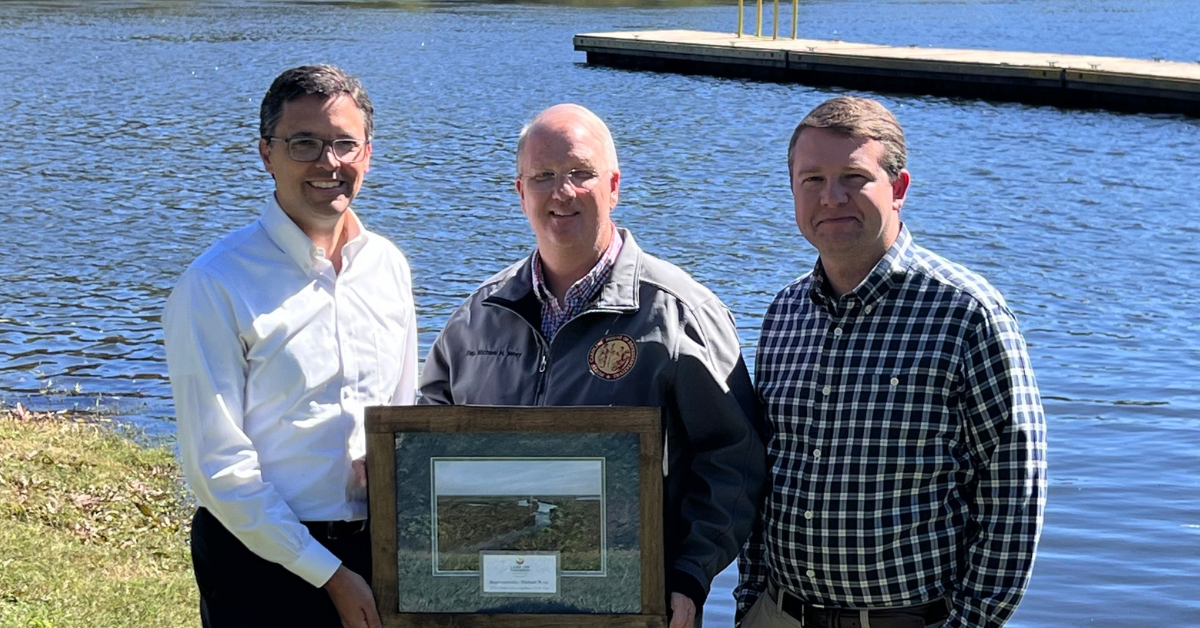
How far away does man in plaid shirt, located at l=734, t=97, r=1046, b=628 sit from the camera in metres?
3.26

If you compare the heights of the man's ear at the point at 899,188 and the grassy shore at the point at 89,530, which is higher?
the man's ear at the point at 899,188

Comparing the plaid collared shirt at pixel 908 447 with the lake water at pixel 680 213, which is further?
the lake water at pixel 680 213

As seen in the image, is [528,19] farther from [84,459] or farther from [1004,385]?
[1004,385]

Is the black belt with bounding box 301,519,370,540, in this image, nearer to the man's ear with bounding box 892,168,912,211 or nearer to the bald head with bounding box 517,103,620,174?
the bald head with bounding box 517,103,620,174

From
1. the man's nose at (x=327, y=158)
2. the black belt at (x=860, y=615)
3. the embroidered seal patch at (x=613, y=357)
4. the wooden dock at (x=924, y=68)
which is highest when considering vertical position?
the man's nose at (x=327, y=158)

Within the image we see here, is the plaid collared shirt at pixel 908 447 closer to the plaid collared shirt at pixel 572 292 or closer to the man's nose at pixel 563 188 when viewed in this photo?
the plaid collared shirt at pixel 572 292

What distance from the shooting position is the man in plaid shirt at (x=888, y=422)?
10.7 ft

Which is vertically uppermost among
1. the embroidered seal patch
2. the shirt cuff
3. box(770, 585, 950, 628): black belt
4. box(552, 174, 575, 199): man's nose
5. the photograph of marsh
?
box(552, 174, 575, 199): man's nose

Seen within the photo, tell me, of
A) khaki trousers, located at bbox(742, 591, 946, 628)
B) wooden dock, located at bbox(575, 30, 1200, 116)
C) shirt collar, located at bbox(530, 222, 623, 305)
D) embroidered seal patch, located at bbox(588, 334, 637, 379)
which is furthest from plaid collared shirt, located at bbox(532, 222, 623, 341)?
wooden dock, located at bbox(575, 30, 1200, 116)

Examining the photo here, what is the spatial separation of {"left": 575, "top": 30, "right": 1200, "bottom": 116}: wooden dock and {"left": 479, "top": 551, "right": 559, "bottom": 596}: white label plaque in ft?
84.7

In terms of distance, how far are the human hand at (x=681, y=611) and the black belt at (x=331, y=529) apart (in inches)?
32.6

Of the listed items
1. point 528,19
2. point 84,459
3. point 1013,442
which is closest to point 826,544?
point 1013,442

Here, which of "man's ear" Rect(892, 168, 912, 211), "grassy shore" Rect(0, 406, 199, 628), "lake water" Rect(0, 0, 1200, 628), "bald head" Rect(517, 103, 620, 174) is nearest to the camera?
"man's ear" Rect(892, 168, 912, 211)

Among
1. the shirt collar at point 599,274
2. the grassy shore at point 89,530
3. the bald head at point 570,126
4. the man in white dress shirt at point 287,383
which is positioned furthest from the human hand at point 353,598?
the grassy shore at point 89,530
